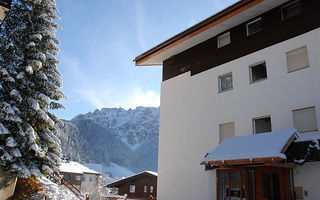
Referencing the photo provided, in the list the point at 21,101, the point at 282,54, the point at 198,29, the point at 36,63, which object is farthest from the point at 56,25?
the point at 282,54

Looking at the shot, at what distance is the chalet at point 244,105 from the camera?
963 cm

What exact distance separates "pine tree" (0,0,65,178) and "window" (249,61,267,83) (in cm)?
1015

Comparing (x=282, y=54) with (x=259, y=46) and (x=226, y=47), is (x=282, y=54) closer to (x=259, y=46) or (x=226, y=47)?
(x=259, y=46)

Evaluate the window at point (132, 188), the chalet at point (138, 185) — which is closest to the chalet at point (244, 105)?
the chalet at point (138, 185)

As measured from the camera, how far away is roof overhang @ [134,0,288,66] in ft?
40.6

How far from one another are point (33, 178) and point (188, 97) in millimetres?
9226

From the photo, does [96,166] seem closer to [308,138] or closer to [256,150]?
[256,150]

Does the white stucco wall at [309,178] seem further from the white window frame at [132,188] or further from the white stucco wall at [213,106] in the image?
the white window frame at [132,188]

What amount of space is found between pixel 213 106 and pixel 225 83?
4.09 feet

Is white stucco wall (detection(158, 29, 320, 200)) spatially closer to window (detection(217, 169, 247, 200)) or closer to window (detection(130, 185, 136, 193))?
window (detection(217, 169, 247, 200))

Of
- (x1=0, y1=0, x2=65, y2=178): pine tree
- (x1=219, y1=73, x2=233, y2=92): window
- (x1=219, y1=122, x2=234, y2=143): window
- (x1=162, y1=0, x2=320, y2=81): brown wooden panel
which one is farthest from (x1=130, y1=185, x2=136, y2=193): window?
(x1=219, y1=73, x2=233, y2=92): window

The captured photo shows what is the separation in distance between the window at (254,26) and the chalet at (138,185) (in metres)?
22.9

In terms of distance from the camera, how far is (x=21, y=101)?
14156 millimetres

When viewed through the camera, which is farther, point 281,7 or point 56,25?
point 56,25
